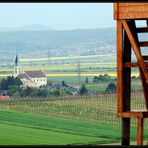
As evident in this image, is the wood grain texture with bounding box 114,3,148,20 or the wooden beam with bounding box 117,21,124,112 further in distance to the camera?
the wooden beam with bounding box 117,21,124,112

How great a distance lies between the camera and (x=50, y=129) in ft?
94.1

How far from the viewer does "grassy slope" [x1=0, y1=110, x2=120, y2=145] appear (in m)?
23.7

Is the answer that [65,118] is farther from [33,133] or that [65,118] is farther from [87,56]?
[87,56]

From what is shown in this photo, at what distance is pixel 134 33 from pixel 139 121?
146cm

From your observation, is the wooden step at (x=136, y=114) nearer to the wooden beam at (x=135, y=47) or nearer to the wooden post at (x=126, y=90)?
the wooden post at (x=126, y=90)

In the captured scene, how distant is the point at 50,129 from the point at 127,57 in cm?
1888

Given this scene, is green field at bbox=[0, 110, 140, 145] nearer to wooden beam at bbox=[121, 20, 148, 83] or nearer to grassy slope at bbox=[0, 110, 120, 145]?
grassy slope at bbox=[0, 110, 120, 145]

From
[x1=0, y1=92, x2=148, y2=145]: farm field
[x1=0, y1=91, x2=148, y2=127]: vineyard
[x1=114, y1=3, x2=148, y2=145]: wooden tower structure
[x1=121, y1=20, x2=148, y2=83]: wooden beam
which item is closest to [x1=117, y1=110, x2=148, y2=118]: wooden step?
[x1=114, y1=3, x2=148, y2=145]: wooden tower structure

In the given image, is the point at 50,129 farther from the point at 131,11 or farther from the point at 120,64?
the point at 131,11

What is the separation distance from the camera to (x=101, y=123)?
3253 centimetres

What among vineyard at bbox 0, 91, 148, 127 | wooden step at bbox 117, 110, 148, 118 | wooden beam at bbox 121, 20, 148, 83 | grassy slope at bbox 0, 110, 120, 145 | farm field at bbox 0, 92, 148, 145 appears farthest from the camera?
A: vineyard at bbox 0, 91, 148, 127

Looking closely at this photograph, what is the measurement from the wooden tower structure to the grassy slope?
11.6 m

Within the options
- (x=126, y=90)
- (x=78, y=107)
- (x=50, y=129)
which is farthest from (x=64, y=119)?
(x=126, y=90)

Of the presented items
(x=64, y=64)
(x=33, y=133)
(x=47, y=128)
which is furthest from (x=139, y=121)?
(x=64, y=64)
